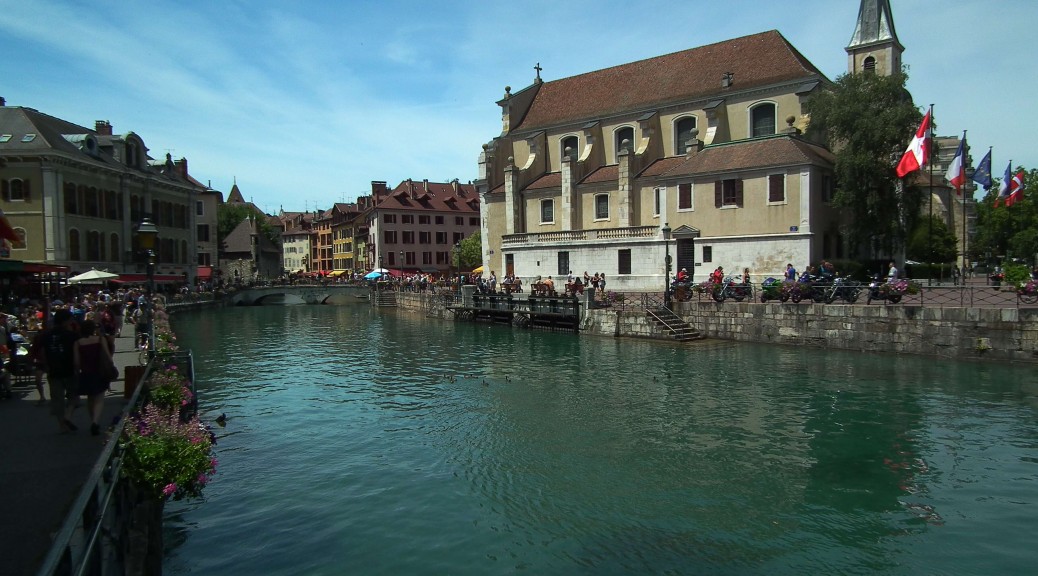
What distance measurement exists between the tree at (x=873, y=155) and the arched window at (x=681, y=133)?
10659 millimetres

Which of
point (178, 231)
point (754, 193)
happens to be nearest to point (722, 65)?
point (754, 193)

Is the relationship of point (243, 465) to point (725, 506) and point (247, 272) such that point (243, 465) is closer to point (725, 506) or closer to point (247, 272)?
point (725, 506)

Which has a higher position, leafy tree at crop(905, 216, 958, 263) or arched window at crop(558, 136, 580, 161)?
arched window at crop(558, 136, 580, 161)

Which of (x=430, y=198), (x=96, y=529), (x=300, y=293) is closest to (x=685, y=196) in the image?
(x=96, y=529)

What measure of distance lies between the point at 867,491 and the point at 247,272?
274ft

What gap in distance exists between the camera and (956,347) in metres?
22.8

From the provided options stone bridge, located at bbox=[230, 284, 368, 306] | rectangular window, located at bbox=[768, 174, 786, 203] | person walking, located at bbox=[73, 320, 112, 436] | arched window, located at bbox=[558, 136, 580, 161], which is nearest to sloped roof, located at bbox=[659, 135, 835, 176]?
rectangular window, located at bbox=[768, 174, 786, 203]

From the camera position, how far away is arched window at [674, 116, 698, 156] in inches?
1741

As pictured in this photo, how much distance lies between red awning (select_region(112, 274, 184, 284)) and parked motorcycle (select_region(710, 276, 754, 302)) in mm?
31995

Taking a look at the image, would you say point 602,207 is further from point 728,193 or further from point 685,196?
point 728,193

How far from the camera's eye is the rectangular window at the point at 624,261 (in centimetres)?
3816

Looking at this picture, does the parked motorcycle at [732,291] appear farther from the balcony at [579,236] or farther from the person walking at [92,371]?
the person walking at [92,371]

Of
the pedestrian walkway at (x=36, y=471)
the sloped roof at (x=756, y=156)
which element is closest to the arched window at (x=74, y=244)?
the pedestrian walkway at (x=36, y=471)

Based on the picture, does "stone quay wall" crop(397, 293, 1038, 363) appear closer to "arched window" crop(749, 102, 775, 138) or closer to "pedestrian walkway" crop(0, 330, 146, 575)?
"arched window" crop(749, 102, 775, 138)
